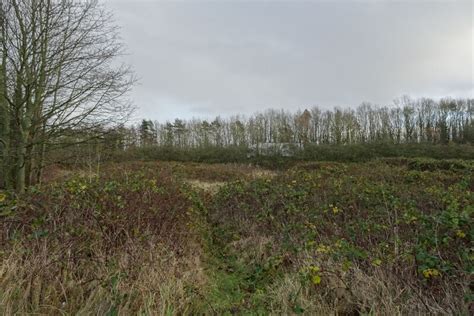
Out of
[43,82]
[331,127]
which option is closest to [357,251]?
[43,82]

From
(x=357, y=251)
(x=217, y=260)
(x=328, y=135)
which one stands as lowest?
(x=217, y=260)

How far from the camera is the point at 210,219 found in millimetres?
6148

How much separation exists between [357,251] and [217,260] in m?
2.02

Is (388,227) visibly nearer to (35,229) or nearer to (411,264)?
(411,264)

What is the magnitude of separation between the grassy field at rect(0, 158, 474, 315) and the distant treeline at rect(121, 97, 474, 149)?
23.2m

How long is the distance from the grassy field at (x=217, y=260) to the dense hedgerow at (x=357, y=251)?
0.01 m

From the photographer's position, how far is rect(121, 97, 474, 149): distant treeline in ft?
93.5

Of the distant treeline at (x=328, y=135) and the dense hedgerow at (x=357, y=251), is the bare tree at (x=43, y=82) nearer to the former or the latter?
the dense hedgerow at (x=357, y=251)

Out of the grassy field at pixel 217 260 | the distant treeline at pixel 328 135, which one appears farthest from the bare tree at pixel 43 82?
the distant treeline at pixel 328 135

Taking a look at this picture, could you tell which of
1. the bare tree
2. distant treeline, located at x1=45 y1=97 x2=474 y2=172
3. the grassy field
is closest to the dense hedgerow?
the grassy field

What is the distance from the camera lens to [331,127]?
97.9 feet

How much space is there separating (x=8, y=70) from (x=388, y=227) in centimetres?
829

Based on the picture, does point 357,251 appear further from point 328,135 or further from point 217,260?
point 328,135

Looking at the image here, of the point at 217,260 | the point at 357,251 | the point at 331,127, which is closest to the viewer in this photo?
the point at 357,251
